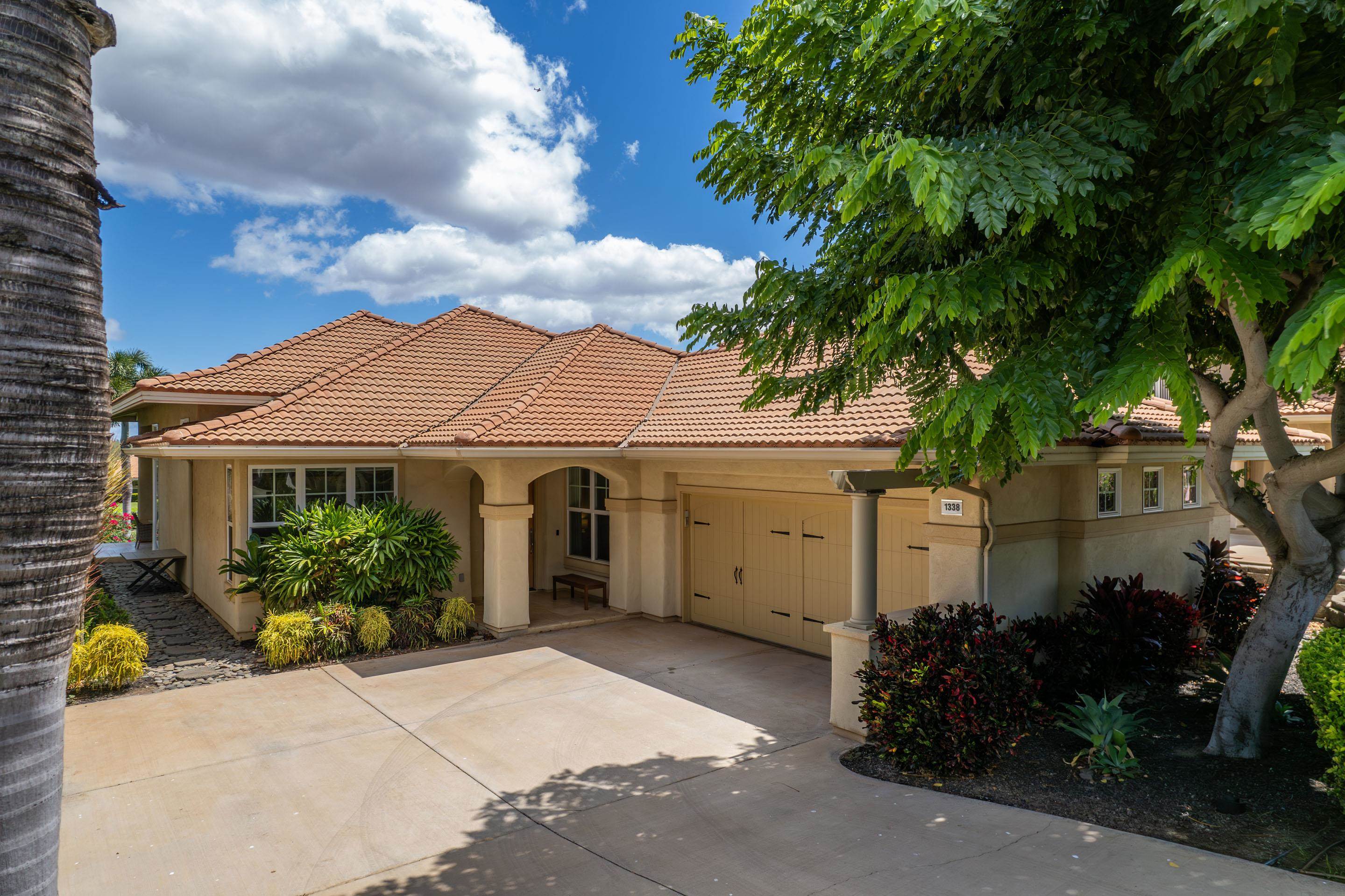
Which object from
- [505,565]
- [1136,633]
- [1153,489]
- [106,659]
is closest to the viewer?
[1136,633]

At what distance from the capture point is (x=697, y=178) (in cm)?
699

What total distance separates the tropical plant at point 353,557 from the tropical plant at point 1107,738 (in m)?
8.97

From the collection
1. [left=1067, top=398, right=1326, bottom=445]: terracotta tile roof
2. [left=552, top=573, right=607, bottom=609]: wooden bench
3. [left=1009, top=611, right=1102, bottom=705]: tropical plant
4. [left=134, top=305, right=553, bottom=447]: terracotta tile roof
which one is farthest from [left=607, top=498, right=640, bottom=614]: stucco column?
[left=1067, top=398, right=1326, bottom=445]: terracotta tile roof

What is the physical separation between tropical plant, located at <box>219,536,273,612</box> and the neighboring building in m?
0.31

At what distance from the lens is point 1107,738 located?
6.54 meters

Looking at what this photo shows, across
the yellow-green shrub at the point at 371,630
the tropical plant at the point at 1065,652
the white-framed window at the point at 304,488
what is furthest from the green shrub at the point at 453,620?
the tropical plant at the point at 1065,652

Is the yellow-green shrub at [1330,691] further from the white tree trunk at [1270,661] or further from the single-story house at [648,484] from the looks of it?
the single-story house at [648,484]

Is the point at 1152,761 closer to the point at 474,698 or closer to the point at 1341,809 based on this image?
the point at 1341,809

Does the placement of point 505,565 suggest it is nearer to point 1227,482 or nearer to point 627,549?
point 627,549

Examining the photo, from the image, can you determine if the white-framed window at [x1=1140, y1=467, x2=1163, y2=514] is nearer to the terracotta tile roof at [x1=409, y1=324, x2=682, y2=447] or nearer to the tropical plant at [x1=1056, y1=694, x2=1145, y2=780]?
the tropical plant at [x1=1056, y1=694, x2=1145, y2=780]

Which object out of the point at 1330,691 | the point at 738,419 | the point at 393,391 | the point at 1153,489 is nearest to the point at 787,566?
the point at 738,419

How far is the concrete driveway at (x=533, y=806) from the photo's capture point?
5.09m

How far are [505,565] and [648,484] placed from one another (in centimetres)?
287

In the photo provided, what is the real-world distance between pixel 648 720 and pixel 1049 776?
3.95 metres
